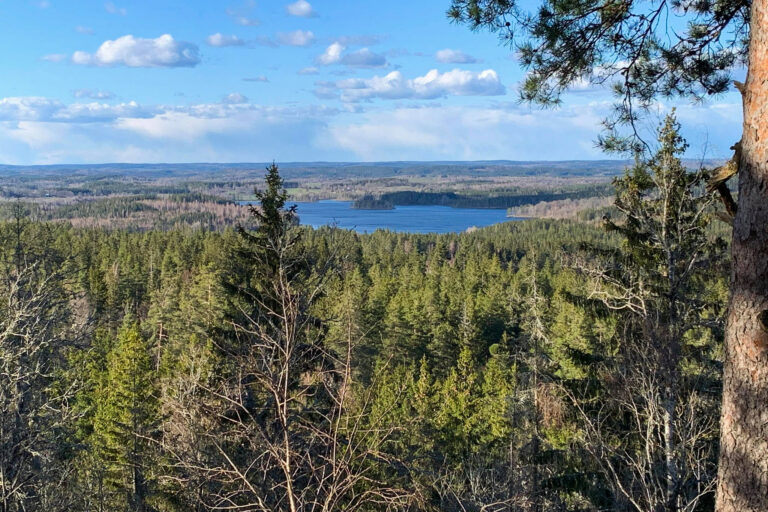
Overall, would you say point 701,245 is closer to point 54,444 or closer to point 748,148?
point 748,148

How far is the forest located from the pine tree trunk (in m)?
1.42

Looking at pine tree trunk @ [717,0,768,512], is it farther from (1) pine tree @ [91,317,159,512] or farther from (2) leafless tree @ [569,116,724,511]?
(1) pine tree @ [91,317,159,512]

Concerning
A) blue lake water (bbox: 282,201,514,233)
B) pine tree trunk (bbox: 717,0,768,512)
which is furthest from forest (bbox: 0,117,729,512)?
blue lake water (bbox: 282,201,514,233)

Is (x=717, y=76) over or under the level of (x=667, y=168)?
over

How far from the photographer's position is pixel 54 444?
24.0 ft

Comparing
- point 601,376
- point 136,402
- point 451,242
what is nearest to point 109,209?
point 451,242

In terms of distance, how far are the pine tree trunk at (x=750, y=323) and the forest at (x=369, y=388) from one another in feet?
4.64

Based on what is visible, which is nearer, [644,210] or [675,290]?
[675,290]

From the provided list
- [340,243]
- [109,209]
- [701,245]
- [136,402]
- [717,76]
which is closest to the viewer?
[340,243]

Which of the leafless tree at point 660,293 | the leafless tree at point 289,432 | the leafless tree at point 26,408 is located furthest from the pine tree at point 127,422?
the leafless tree at point 660,293

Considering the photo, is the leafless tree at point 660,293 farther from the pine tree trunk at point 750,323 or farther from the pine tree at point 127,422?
the pine tree at point 127,422

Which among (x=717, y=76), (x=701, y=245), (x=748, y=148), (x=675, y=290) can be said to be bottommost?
(x=675, y=290)

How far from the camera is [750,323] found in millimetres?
2924

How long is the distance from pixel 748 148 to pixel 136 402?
1445 cm
